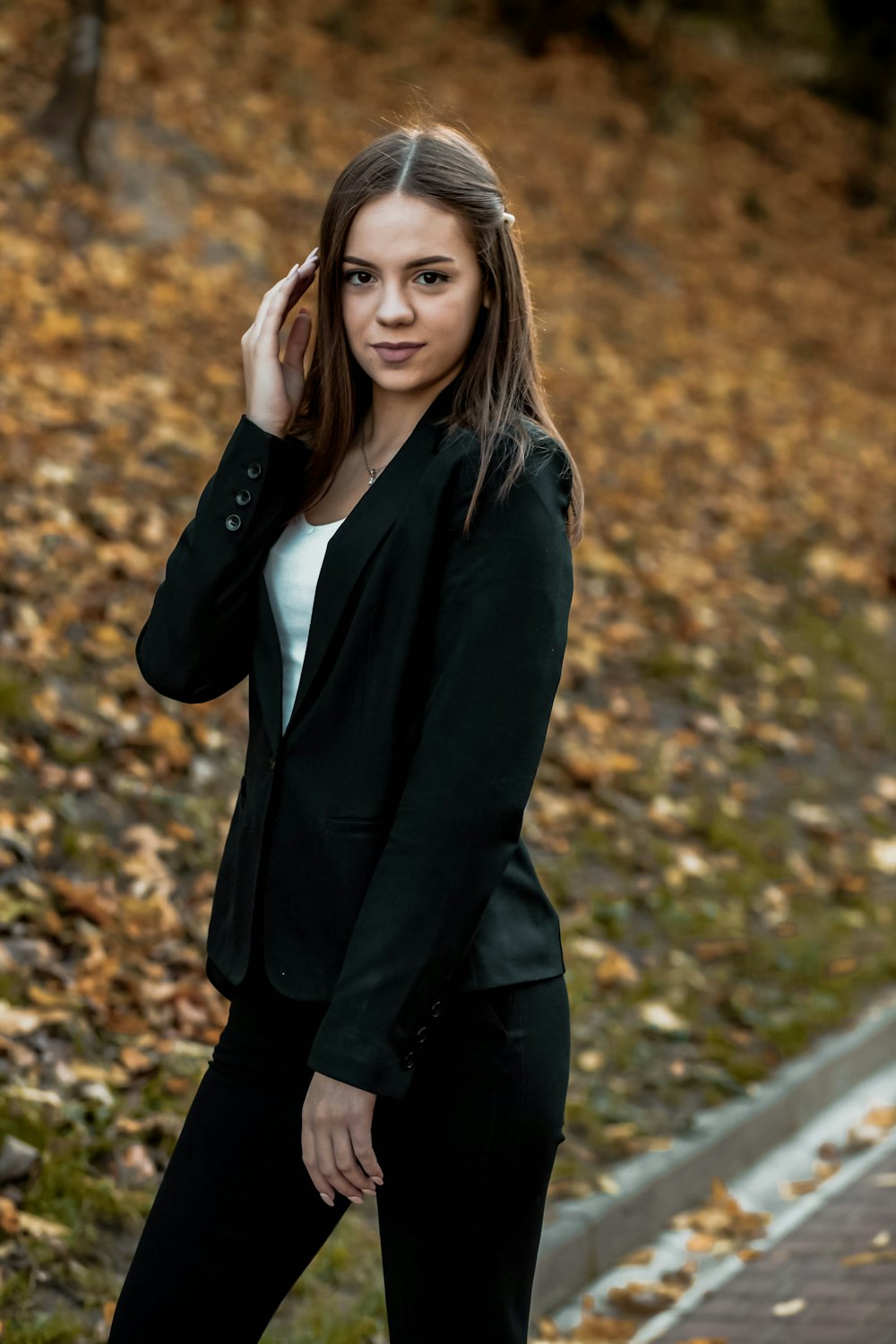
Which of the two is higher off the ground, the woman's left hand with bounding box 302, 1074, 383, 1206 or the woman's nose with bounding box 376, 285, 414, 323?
the woman's nose with bounding box 376, 285, 414, 323

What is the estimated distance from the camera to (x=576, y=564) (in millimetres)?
8422

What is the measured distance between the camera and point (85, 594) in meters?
6.06

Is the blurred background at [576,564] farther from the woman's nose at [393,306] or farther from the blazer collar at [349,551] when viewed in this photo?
the blazer collar at [349,551]

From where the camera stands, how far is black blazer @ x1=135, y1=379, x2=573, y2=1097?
1920 mm

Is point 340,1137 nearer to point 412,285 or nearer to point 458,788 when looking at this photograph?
point 458,788

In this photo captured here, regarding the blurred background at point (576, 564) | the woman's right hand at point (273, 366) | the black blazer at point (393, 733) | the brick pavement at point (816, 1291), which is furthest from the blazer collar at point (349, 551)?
the brick pavement at point (816, 1291)

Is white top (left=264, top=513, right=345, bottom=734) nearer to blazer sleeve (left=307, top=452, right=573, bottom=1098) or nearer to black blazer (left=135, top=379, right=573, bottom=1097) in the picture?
black blazer (left=135, top=379, right=573, bottom=1097)

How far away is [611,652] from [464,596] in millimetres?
6172

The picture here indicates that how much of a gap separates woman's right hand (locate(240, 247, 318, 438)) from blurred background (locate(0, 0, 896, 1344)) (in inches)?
13.5

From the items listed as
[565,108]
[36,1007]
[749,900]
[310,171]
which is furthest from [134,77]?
[36,1007]

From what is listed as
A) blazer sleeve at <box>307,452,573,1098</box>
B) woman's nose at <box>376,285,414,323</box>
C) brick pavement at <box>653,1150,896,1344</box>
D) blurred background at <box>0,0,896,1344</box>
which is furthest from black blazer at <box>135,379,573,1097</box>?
brick pavement at <box>653,1150,896,1344</box>

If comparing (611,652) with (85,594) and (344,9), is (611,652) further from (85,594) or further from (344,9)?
(344,9)

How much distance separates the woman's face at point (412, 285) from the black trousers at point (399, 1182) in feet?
2.72

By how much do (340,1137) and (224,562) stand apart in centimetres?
76
